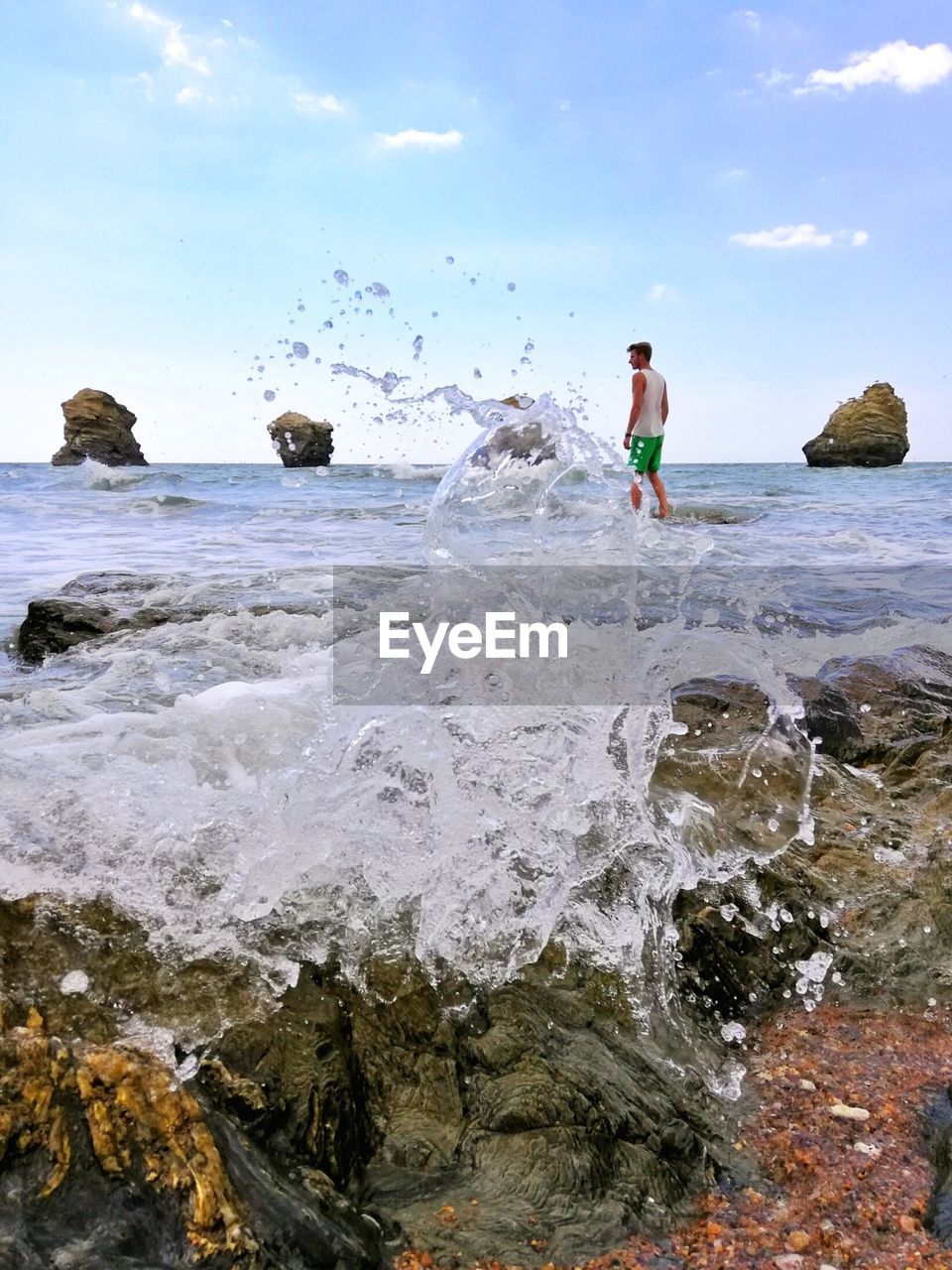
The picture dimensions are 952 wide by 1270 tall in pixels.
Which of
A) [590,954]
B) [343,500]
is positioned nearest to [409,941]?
[590,954]

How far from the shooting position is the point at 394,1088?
1906mm

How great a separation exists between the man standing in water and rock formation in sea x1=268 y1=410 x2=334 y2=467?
115ft

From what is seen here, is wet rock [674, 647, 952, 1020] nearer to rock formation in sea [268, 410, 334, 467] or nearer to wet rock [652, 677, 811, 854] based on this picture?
wet rock [652, 677, 811, 854]

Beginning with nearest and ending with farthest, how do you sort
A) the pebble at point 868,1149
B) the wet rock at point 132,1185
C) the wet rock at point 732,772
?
the wet rock at point 132,1185, the pebble at point 868,1149, the wet rock at point 732,772

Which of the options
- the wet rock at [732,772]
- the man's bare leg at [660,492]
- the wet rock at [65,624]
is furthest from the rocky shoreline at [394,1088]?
the man's bare leg at [660,492]

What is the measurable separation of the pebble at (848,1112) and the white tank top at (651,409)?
848 cm

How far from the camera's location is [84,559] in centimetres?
911

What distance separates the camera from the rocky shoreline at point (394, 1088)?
1.47m

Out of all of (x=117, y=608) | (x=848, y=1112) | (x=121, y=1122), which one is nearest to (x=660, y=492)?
(x=117, y=608)

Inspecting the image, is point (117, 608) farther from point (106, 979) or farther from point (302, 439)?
point (302, 439)

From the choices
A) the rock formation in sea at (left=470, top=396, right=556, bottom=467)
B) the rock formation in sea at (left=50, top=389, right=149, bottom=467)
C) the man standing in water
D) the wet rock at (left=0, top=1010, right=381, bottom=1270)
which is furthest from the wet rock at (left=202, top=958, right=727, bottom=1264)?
the rock formation in sea at (left=50, top=389, right=149, bottom=467)

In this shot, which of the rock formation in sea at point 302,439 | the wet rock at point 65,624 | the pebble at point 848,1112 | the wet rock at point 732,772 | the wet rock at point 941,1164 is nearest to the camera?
the wet rock at point 941,1164

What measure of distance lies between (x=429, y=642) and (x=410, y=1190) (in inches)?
99.1

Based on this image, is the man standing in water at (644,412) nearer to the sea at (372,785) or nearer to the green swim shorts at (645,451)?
the green swim shorts at (645,451)
